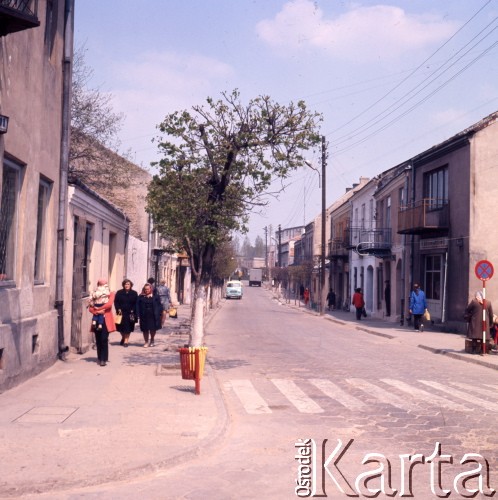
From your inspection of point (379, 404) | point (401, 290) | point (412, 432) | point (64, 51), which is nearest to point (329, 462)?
point (412, 432)

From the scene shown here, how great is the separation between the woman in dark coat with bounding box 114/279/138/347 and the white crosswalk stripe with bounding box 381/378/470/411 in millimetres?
6664

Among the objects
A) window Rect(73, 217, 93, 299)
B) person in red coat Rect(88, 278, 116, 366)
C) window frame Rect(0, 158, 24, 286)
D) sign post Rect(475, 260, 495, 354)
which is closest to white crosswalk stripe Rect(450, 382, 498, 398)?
sign post Rect(475, 260, 495, 354)

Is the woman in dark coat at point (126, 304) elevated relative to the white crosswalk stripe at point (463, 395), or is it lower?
elevated

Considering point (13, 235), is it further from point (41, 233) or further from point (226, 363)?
point (226, 363)

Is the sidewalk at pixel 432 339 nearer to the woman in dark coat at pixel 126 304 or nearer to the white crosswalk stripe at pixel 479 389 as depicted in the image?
the white crosswalk stripe at pixel 479 389

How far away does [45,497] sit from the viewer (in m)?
5.55

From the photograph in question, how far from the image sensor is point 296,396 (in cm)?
1066

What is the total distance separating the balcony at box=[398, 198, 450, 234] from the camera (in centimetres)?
2592

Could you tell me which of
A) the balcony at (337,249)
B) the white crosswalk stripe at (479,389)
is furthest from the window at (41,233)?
the balcony at (337,249)

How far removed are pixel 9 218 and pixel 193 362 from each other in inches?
147

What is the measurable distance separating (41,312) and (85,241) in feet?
15.1

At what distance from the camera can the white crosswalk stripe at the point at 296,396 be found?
31.6 ft

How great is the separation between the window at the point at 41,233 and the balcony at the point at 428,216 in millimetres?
17318

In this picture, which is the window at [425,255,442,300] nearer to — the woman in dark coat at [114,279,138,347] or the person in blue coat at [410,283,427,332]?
the person in blue coat at [410,283,427,332]
